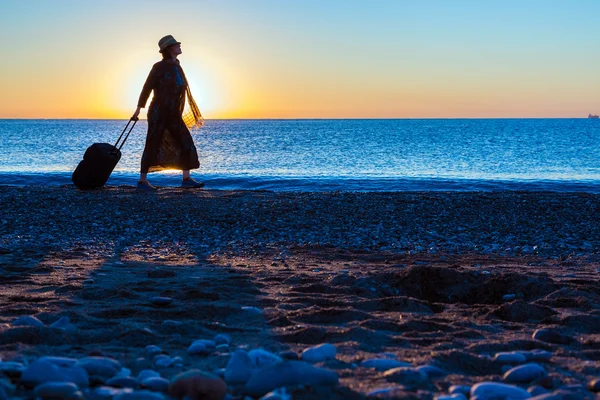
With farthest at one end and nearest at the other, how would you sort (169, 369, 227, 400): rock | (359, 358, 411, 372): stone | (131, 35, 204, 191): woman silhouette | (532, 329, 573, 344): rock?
(131, 35, 204, 191): woman silhouette → (532, 329, 573, 344): rock → (359, 358, 411, 372): stone → (169, 369, 227, 400): rock

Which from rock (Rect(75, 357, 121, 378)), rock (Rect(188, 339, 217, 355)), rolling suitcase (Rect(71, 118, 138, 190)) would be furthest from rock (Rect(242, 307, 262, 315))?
rolling suitcase (Rect(71, 118, 138, 190))

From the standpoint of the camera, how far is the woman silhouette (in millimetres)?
10375

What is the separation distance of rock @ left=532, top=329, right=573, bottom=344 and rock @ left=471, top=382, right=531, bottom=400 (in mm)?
906

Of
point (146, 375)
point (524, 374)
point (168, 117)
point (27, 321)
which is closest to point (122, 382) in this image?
Answer: point (146, 375)

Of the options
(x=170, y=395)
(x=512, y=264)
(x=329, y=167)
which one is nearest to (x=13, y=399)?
(x=170, y=395)

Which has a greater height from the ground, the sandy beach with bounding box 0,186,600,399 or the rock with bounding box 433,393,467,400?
the rock with bounding box 433,393,467,400

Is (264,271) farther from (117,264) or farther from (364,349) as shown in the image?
(364,349)

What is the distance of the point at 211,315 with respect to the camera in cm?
368

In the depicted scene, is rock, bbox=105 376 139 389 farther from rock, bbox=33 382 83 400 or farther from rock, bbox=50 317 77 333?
rock, bbox=50 317 77 333

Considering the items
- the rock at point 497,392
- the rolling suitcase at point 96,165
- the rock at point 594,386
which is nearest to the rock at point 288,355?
the rock at point 497,392

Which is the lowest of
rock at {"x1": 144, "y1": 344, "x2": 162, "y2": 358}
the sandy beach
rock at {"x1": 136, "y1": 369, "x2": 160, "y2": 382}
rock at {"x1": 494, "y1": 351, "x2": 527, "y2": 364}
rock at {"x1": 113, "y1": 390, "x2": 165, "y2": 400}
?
the sandy beach

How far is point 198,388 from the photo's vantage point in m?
2.29

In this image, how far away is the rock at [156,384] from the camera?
238 cm

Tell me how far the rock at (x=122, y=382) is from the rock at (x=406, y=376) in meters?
0.89
